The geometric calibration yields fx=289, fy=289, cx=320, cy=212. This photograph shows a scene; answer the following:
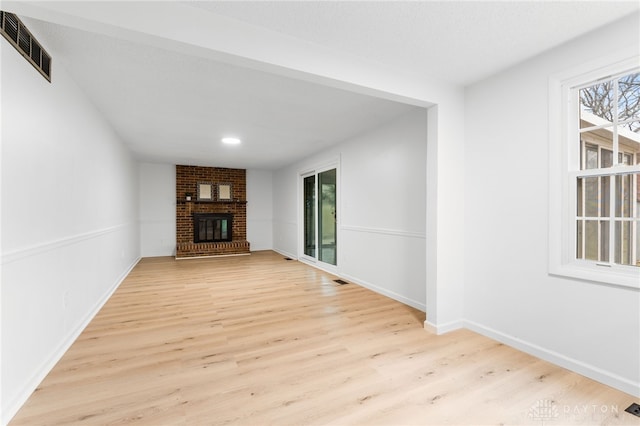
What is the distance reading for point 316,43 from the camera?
2.07 metres

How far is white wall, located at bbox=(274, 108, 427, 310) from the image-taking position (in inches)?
131

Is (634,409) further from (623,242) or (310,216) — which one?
(310,216)

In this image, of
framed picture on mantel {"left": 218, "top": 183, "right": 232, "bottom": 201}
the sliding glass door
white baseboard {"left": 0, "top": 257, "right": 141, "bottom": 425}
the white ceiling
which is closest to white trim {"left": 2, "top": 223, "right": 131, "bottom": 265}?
white baseboard {"left": 0, "top": 257, "right": 141, "bottom": 425}

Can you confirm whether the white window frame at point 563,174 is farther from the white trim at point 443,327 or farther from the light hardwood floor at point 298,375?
the white trim at point 443,327

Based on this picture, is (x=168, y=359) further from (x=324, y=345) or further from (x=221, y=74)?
(x=221, y=74)

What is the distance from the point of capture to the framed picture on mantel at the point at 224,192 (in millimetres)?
7645

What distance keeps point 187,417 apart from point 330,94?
9.20ft

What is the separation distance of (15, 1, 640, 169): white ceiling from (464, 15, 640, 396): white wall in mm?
180

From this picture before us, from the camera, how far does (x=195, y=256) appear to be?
6992 millimetres

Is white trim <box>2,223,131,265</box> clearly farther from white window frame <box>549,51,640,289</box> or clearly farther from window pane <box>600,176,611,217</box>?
window pane <box>600,176,611,217</box>

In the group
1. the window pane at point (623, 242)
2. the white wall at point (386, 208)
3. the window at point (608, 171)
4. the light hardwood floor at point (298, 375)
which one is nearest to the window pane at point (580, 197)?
the window at point (608, 171)

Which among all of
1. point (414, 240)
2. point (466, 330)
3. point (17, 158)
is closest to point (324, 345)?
point (466, 330)

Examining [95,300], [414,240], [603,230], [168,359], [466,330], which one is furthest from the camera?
[414,240]

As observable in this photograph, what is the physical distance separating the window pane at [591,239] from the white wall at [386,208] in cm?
139
